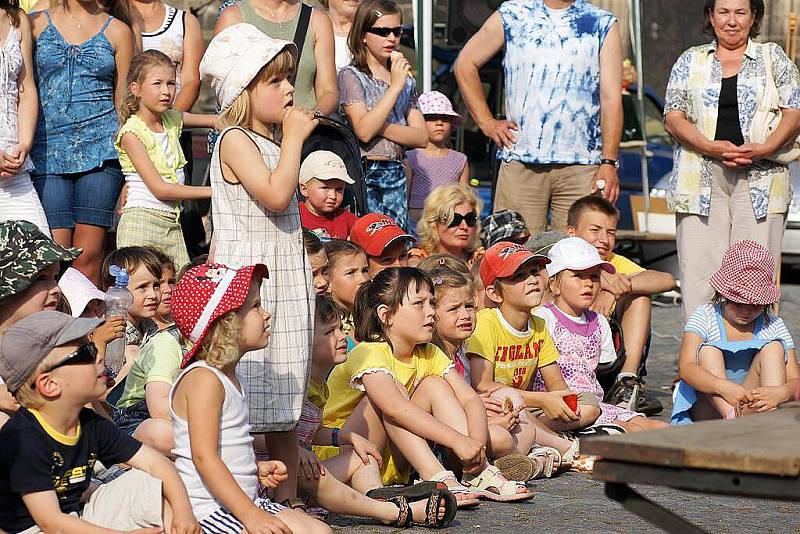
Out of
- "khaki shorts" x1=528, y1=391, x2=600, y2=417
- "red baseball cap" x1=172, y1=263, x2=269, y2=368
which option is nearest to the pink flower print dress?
"khaki shorts" x1=528, y1=391, x2=600, y2=417

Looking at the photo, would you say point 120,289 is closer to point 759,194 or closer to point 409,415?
point 409,415

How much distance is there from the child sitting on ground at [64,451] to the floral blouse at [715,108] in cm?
449

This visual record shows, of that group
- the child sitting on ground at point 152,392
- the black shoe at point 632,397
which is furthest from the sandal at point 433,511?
the black shoe at point 632,397

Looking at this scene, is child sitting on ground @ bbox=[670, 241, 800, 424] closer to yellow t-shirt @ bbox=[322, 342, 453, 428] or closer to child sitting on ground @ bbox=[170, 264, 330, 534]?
yellow t-shirt @ bbox=[322, 342, 453, 428]

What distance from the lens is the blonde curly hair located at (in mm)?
7527

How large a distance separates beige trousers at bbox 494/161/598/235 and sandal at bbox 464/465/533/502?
270 centimetres

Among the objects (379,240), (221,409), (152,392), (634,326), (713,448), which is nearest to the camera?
(713,448)

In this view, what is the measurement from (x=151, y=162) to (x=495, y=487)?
2.40 metres

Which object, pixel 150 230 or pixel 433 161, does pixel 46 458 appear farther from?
pixel 433 161

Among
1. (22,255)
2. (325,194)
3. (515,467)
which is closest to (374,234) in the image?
(325,194)

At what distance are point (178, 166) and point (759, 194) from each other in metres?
3.23

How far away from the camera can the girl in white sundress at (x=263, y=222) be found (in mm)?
4820

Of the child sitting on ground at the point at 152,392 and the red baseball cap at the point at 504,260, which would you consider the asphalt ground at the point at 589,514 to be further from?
the red baseball cap at the point at 504,260

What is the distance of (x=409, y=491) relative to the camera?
5051 mm
